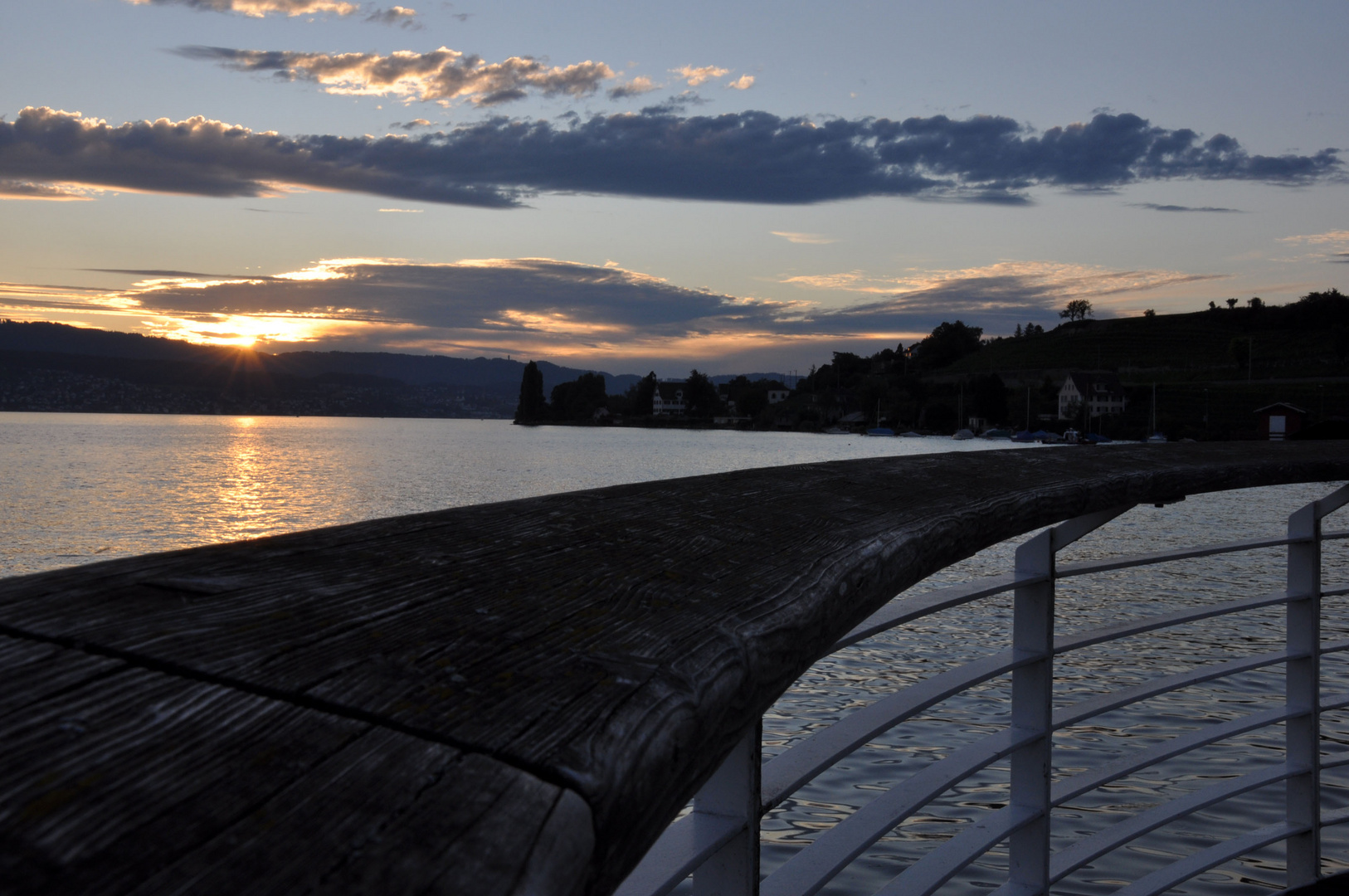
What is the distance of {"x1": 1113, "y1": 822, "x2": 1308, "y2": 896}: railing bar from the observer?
2197mm

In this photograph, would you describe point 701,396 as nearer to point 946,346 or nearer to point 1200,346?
point 946,346

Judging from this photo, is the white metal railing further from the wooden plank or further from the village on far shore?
the village on far shore

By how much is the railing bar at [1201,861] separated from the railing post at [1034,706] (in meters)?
0.37

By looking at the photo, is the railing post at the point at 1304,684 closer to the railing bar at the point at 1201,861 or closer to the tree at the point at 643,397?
the railing bar at the point at 1201,861

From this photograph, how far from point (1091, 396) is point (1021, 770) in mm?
89471

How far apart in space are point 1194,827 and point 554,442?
96047 mm

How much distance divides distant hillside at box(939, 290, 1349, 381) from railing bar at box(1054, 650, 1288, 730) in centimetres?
9221

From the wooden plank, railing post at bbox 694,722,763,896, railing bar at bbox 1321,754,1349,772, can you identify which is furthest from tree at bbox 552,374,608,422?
the wooden plank

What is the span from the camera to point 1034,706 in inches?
71.2

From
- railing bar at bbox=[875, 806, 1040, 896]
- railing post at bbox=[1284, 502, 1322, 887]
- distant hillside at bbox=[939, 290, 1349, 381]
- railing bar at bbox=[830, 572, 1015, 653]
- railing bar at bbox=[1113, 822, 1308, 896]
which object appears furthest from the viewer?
distant hillside at bbox=[939, 290, 1349, 381]

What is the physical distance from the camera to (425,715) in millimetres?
560

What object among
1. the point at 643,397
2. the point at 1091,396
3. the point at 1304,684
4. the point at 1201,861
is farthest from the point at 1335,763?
the point at 643,397

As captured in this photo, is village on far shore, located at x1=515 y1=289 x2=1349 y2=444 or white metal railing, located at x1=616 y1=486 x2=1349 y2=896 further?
village on far shore, located at x1=515 y1=289 x2=1349 y2=444

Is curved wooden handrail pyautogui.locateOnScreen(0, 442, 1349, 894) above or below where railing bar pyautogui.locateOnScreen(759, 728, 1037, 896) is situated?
above
